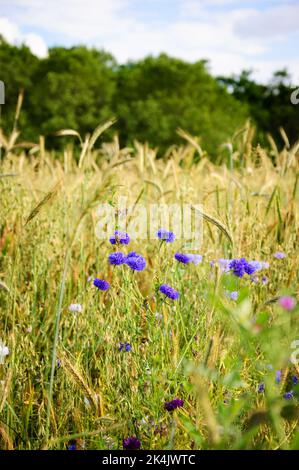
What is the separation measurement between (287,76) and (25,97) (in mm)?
17735

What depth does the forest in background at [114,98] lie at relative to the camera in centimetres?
1881

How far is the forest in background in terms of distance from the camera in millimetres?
18812

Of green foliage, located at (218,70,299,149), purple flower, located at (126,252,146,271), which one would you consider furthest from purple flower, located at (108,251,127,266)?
green foliage, located at (218,70,299,149)

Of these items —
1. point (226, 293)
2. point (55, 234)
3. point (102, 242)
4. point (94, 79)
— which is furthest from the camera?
point (94, 79)

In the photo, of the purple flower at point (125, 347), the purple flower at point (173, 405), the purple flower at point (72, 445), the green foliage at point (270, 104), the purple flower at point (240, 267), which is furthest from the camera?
the green foliage at point (270, 104)

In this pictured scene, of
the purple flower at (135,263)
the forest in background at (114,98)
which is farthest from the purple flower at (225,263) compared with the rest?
the forest in background at (114,98)

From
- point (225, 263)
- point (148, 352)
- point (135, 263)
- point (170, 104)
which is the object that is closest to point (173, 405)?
point (148, 352)

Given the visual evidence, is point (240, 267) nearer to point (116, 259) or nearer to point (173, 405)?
point (116, 259)

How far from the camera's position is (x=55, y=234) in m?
2.35

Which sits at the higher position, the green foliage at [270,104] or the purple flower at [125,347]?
the green foliage at [270,104]

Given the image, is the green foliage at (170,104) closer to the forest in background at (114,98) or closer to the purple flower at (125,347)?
the forest in background at (114,98)

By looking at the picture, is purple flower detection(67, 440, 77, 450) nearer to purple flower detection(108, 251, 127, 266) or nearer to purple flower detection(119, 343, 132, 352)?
purple flower detection(119, 343, 132, 352)
